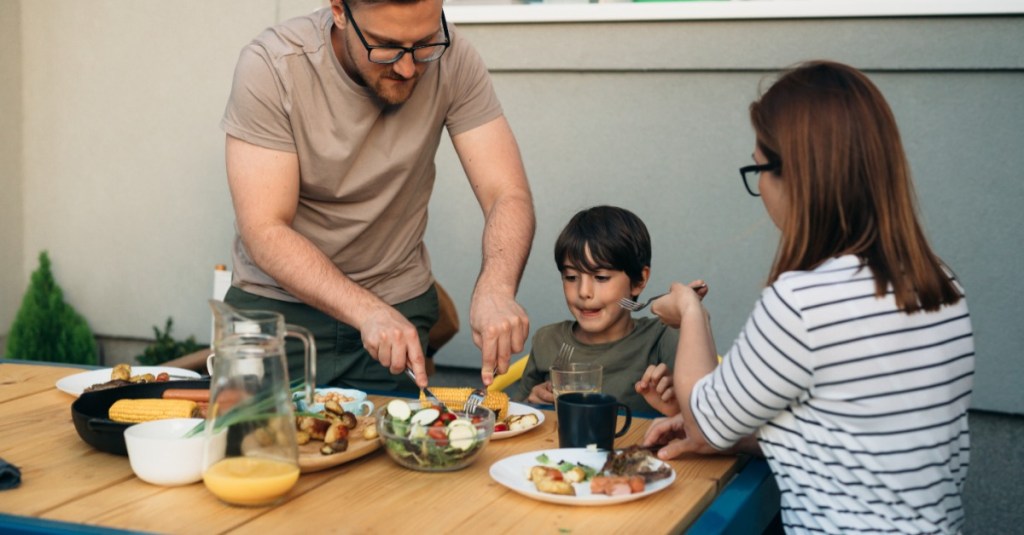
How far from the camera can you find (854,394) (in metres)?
1.81

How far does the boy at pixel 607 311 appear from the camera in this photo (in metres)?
3.34

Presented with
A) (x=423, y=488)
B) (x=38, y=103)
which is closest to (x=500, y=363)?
(x=423, y=488)

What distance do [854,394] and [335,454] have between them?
3.20ft

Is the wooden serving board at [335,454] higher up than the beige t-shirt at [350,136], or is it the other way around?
the beige t-shirt at [350,136]

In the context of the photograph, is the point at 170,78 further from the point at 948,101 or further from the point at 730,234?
the point at 948,101

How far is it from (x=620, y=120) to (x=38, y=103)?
330 centimetres

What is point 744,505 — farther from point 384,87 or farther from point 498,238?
point 384,87

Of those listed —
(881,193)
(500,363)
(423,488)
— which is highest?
(881,193)

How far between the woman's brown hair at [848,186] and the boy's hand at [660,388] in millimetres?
502

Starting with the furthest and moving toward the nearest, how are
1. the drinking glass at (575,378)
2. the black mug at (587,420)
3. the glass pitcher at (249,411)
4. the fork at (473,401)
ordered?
the drinking glass at (575,378) → the fork at (473,401) → the black mug at (587,420) → the glass pitcher at (249,411)

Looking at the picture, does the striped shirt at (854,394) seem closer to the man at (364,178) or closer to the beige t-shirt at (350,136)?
the man at (364,178)

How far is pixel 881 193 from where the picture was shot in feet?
6.22

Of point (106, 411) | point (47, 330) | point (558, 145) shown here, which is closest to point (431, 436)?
point (106, 411)

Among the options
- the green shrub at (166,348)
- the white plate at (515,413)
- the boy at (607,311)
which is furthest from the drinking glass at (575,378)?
the green shrub at (166,348)
